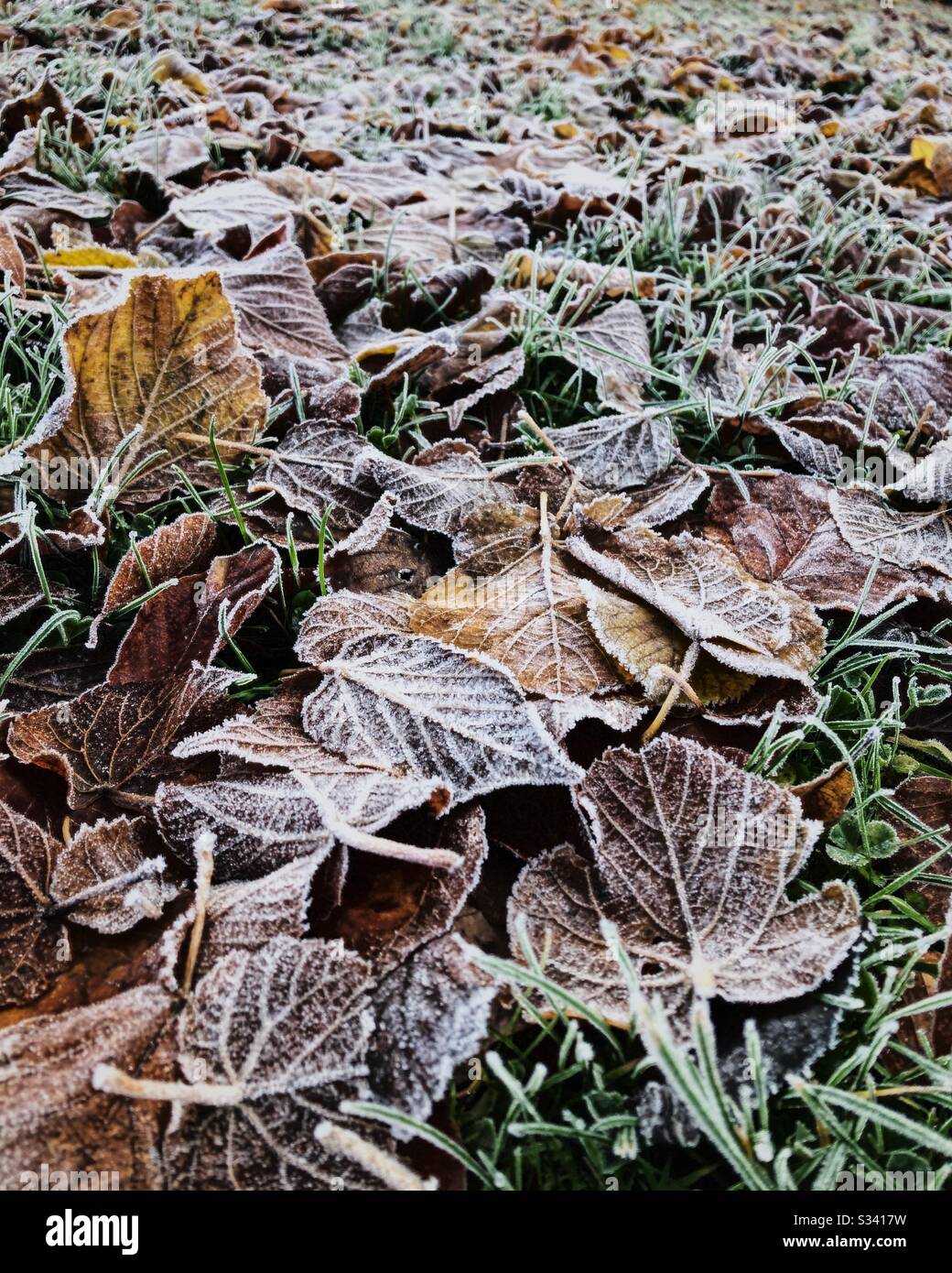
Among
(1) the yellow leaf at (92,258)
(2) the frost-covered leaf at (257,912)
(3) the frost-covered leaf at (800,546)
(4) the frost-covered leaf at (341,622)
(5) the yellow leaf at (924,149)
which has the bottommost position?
(2) the frost-covered leaf at (257,912)

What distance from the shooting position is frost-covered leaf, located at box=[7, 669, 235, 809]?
1.02 m

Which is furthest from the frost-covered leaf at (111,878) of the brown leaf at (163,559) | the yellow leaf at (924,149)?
the yellow leaf at (924,149)

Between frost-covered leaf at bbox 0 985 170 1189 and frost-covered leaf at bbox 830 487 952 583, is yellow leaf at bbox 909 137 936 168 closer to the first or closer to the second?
frost-covered leaf at bbox 830 487 952 583

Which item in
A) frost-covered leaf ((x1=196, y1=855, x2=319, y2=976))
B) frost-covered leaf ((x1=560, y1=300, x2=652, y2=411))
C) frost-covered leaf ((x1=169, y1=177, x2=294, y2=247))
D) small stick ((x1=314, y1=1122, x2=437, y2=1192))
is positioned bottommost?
small stick ((x1=314, y1=1122, x2=437, y2=1192))

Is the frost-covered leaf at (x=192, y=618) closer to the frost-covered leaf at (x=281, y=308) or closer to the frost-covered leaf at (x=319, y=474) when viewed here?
the frost-covered leaf at (x=319, y=474)

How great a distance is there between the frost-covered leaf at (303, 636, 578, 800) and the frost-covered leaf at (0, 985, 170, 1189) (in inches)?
13.7

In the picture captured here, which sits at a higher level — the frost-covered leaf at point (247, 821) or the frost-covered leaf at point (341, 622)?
the frost-covered leaf at point (341, 622)

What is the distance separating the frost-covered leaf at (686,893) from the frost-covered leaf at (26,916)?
0.47 metres

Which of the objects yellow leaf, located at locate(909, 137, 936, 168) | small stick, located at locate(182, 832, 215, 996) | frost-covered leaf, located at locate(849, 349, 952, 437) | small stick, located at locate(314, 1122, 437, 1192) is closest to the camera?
small stick, located at locate(314, 1122, 437, 1192)

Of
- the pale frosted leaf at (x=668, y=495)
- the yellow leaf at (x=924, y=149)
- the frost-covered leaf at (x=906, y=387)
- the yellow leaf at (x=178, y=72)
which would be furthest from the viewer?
the yellow leaf at (x=178, y=72)

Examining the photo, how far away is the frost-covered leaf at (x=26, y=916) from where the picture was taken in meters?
0.85

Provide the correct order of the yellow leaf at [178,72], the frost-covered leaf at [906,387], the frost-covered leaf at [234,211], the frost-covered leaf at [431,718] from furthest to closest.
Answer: the yellow leaf at [178,72]
the frost-covered leaf at [234,211]
the frost-covered leaf at [906,387]
the frost-covered leaf at [431,718]

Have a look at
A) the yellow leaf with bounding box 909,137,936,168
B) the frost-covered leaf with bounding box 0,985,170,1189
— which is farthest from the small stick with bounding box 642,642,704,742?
the yellow leaf with bounding box 909,137,936,168
